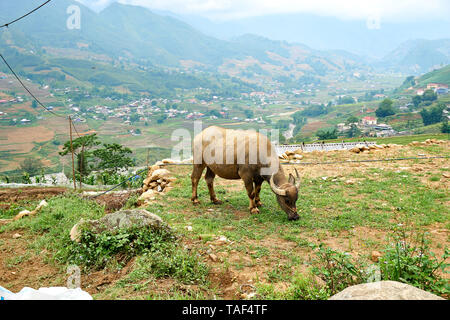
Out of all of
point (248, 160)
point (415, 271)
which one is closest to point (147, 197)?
point (248, 160)

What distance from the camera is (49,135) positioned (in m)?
67.6

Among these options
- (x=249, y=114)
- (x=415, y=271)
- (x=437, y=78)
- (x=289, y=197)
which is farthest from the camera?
(x=437, y=78)

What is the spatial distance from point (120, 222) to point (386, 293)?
4.57m

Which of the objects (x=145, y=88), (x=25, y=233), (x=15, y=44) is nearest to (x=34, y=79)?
(x=145, y=88)

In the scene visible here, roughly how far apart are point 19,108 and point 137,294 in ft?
315

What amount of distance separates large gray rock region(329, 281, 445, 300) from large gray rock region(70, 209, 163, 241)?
12.1 feet

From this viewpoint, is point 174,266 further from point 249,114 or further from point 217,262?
point 249,114

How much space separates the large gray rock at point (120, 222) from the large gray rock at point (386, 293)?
3687mm

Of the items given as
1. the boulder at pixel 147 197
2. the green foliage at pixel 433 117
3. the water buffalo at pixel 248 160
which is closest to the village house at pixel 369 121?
the green foliage at pixel 433 117

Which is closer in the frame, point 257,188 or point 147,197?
point 257,188

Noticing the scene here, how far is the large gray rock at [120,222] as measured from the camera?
5.82m

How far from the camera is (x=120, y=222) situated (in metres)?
5.92

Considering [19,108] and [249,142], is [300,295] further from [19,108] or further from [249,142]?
[19,108]

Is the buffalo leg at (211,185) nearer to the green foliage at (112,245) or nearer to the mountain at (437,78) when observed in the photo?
the green foliage at (112,245)
